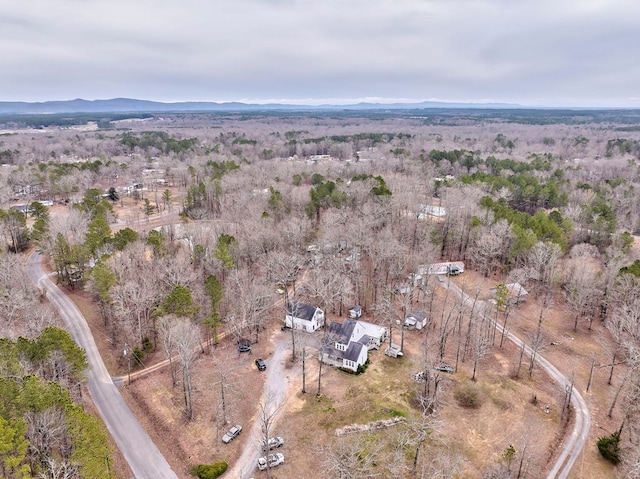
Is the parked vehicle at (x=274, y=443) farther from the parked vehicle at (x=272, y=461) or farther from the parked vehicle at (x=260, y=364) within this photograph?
the parked vehicle at (x=260, y=364)

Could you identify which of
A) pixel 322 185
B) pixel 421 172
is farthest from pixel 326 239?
pixel 421 172

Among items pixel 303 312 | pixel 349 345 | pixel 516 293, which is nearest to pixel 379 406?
pixel 349 345

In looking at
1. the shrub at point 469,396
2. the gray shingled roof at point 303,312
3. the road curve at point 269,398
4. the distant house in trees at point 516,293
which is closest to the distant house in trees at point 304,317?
the gray shingled roof at point 303,312

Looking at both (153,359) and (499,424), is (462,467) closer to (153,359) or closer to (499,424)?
(499,424)

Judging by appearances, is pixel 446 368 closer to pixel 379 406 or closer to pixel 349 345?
pixel 379 406

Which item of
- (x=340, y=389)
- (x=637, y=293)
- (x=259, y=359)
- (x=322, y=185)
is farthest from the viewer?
(x=322, y=185)

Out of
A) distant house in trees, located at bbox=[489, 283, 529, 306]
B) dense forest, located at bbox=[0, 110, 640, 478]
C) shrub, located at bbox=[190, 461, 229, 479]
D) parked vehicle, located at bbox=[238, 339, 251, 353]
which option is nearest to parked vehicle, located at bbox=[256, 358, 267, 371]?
parked vehicle, located at bbox=[238, 339, 251, 353]

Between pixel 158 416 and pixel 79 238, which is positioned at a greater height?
pixel 79 238
